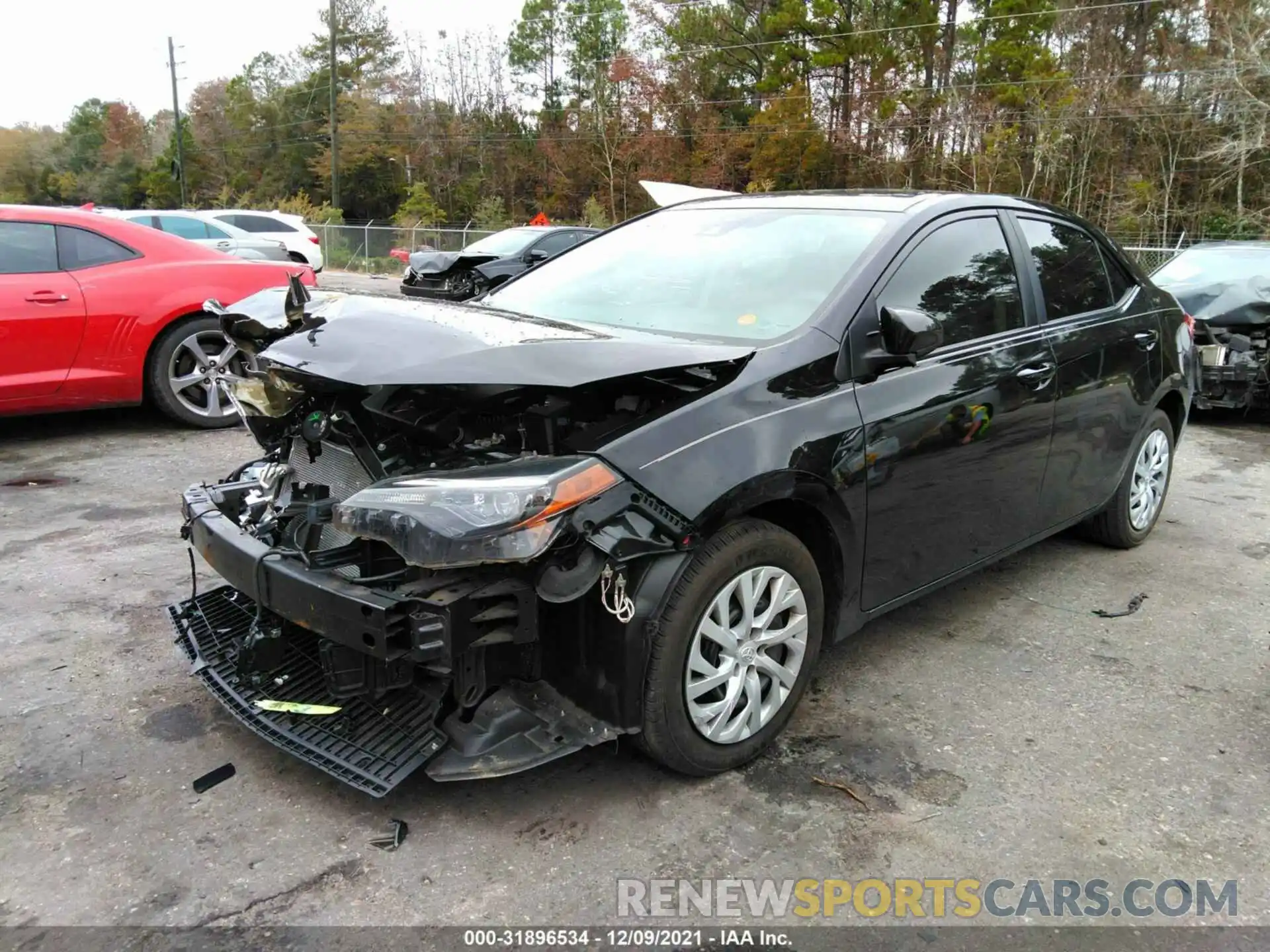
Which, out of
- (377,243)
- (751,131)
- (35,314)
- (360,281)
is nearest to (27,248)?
(35,314)

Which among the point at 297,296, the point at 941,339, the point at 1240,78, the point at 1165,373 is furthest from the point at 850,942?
the point at 1240,78

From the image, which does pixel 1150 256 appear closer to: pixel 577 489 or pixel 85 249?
pixel 85 249

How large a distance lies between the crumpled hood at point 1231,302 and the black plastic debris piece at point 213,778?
7.96m

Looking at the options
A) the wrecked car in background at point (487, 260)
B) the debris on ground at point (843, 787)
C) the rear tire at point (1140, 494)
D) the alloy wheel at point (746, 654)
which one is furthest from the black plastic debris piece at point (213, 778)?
the wrecked car in background at point (487, 260)

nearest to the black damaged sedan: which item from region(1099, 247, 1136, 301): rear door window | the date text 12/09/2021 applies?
the date text 12/09/2021

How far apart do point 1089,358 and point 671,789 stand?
2.68m

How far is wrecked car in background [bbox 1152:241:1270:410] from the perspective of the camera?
314 inches

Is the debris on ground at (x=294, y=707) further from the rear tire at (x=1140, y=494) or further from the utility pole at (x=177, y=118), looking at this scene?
the utility pole at (x=177, y=118)

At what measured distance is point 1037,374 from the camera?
147 inches

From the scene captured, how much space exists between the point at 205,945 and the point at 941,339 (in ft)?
9.29

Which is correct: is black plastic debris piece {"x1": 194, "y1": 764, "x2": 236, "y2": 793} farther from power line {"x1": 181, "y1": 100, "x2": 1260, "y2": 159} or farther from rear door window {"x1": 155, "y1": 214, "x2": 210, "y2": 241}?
power line {"x1": 181, "y1": 100, "x2": 1260, "y2": 159}

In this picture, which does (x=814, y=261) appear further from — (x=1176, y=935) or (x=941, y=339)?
(x=1176, y=935)

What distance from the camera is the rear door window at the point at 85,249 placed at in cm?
611

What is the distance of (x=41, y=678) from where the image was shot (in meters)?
3.25
